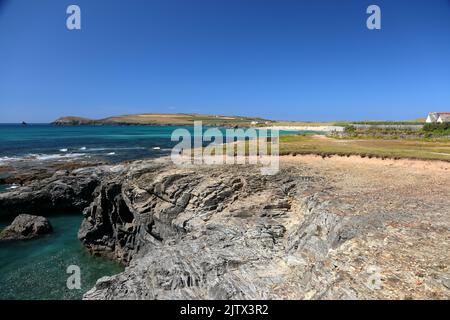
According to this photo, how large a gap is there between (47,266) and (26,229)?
6.57m

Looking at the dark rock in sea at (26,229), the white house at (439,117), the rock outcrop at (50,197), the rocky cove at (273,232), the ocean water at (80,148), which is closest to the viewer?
the rocky cove at (273,232)

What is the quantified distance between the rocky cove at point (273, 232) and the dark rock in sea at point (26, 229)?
3765 mm

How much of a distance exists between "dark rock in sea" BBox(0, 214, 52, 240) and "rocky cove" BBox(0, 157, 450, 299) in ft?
12.4

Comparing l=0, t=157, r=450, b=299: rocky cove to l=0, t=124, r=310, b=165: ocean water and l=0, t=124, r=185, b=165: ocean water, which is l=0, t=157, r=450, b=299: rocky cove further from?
l=0, t=124, r=185, b=165: ocean water

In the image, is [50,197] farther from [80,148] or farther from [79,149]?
[80,148]

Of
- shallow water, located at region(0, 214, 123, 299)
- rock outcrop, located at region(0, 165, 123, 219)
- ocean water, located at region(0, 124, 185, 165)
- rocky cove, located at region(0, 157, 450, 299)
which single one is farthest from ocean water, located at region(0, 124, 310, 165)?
rocky cove, located at region(0, 157, 450, 299)

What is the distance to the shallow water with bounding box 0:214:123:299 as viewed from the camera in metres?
17.8

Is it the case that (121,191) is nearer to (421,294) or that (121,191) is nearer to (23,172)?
(421,294)

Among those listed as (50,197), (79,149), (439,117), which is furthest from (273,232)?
(439,117)

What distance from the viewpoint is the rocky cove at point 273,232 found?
8.48 metres

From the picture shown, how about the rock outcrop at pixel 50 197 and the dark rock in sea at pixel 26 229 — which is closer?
the dark rock in sea at pixel 26 229

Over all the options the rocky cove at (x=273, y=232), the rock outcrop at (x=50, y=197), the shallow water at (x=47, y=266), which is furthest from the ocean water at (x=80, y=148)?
the rocky cove at (x=273, y=232)

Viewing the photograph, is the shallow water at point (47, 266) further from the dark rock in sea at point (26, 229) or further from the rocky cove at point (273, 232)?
the rocky cove at point (273, 232)

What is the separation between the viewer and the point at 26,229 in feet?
83.0
